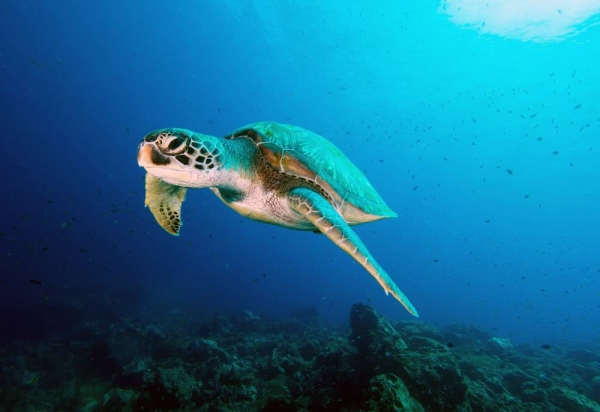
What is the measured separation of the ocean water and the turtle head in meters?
9.13

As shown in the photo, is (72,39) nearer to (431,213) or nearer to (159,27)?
(159,27)

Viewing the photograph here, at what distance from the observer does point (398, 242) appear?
334 ft

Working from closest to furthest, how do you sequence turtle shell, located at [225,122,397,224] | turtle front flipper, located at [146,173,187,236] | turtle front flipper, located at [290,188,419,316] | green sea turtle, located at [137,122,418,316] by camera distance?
green sea turtle, located at [137,122,418,316]
turtle front flipper, located at [290,188,419,316]
turtle shell, located at [225,122,397,224]
turtle front flipper, located at [146,173,187,236]

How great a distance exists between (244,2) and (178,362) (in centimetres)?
3367

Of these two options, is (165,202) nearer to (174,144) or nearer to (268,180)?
(268,180)

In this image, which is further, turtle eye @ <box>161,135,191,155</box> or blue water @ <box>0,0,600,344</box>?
blue water @ <box>0,0,600,344</box>

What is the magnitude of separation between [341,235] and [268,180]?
123 centimetres

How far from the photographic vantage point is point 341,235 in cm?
247

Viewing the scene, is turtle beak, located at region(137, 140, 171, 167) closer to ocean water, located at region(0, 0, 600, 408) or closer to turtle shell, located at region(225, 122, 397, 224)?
turtle shell, located at region(225, 122, 397, 224)

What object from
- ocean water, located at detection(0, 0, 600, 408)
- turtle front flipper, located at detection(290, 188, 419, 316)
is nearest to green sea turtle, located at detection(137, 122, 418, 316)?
turtle front flipper, located at detection(290, 188, 419, 316)

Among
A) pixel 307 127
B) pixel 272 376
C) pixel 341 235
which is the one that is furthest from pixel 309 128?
pixel 341 235

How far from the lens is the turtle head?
2.07 meters

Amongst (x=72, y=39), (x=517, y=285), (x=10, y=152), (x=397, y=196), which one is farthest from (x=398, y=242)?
Answer: (x=10, y=152)

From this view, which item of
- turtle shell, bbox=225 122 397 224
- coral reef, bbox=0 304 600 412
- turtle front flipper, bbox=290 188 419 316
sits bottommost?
coral reef, bbox=0 304 600 412
